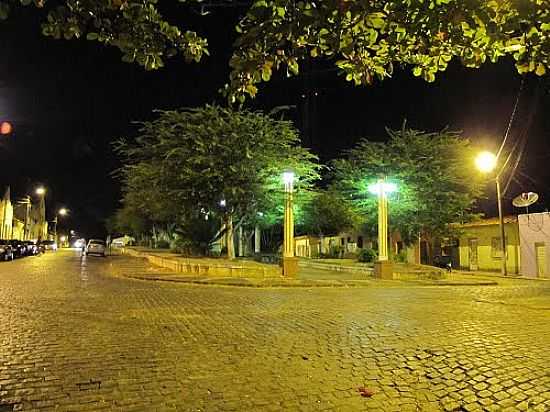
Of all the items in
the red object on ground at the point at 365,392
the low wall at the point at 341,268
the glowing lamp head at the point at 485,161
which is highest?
the glowing lamp head at the point at 485,161

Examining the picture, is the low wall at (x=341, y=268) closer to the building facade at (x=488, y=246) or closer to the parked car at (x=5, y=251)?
the building facade at (x=488, y=246)


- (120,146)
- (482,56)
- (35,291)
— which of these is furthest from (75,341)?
(120,146)

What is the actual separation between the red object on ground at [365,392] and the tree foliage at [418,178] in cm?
2185

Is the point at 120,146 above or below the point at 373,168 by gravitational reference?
above

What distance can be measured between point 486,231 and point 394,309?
2415cm

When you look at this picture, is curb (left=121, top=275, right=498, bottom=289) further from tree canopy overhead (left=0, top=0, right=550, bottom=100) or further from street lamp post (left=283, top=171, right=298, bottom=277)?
tree canopy overhead (left=0, top=0, right=550, bottom=100)

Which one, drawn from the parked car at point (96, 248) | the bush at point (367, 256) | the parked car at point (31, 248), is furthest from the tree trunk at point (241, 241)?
Answer: the parked car at point (31, 248)

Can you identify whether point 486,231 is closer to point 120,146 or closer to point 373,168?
point 373,168

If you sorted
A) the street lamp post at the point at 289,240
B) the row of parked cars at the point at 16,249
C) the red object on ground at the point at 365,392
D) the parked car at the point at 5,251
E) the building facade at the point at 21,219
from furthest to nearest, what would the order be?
the building facade at the point at 21,219 < the row of parked cars at the point at 16,249 < the parked car at the point at 5,251 < the street lamp post at the point at 289,240 < the red object on ground at the point at 365,392

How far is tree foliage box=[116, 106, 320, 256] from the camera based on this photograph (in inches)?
971

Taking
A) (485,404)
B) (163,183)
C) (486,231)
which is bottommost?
(485,404)

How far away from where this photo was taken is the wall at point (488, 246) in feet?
102

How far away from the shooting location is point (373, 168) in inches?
1114

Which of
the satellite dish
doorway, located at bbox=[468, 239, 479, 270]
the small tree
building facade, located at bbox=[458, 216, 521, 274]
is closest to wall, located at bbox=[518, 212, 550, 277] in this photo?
the satellite dish
